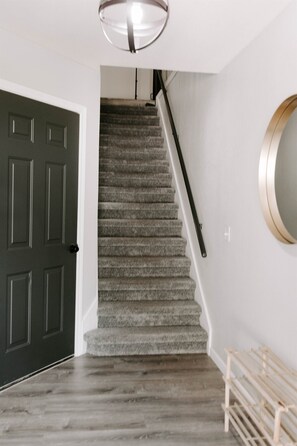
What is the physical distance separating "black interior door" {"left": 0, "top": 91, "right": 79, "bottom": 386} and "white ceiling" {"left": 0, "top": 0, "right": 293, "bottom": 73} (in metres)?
0.46

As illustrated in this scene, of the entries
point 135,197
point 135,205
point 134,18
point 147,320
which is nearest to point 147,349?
point 147,320

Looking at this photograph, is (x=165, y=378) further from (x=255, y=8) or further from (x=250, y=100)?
(x=255, y=8)

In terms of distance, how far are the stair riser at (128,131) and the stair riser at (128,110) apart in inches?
16.0

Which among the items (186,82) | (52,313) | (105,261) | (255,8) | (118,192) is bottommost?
(52,313)

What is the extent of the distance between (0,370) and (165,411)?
45.3 inches

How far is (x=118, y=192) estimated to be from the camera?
187 inches

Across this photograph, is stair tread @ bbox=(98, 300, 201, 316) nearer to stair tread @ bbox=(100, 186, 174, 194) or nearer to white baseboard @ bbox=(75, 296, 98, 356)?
white baseboard @ bbox=(75, 296, 98, 356)

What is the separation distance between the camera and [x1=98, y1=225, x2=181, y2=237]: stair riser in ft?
14.5

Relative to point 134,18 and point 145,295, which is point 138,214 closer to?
point 145,295

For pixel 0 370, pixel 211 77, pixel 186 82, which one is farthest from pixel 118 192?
pixel 0 370

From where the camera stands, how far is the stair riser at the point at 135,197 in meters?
4.73

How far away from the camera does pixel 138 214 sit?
4.66 metres

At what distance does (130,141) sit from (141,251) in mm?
1887

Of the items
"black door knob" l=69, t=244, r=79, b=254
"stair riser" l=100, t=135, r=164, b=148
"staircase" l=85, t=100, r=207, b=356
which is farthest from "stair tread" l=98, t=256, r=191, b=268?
"stair riser" l=100, t=135, r=164, b=148
